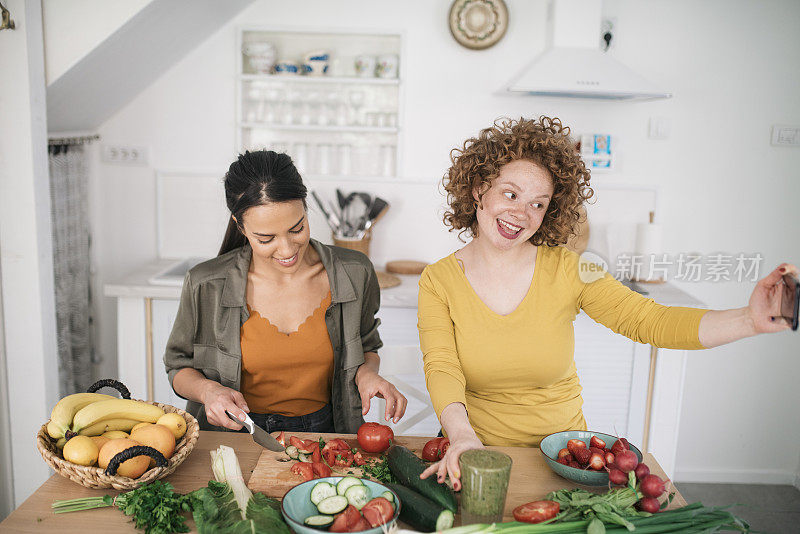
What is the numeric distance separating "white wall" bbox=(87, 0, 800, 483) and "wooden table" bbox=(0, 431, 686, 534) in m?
1.93

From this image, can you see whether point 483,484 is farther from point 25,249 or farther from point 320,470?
point 25,249

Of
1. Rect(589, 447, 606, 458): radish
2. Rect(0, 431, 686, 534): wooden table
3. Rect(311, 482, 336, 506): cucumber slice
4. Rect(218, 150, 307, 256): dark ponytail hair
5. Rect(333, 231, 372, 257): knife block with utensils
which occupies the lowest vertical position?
Rect(0, 431, 686, 534): wooden table

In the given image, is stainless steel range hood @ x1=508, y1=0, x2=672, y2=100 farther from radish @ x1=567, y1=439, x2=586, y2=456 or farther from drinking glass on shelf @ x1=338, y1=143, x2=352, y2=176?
radish @ x1=567, y1=439, x2=586, y2=456

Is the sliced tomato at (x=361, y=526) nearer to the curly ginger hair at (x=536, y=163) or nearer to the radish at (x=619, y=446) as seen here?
the radish at (x=619, y=446)

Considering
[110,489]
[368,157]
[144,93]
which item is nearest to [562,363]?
[110,489]

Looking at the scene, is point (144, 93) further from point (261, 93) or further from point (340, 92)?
point (340, 92)

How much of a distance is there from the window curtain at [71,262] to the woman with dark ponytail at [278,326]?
4.54 ft

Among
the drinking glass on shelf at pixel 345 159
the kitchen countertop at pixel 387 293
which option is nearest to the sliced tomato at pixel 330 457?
the kitchen countertop at pixel 387 293

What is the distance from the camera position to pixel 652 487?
116cm

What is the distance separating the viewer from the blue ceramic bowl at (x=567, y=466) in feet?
4.11

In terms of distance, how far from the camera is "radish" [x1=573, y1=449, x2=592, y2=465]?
4.20ft

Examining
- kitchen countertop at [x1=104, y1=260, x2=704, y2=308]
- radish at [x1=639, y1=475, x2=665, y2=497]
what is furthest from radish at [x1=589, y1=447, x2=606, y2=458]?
kitchen countertop at [x1=104, y1=260, x2=704, y2=308]

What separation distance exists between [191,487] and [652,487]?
0.83 m

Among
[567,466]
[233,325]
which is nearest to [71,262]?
Answer: [233,325]
